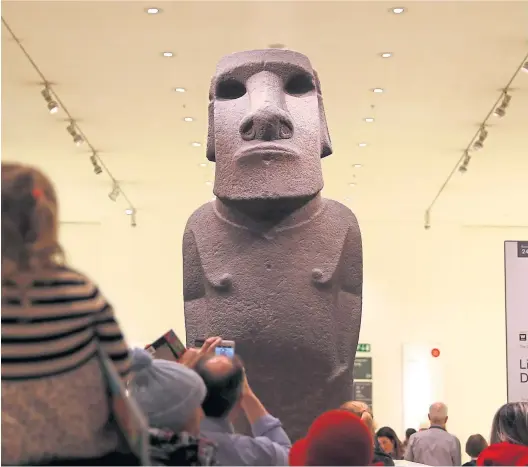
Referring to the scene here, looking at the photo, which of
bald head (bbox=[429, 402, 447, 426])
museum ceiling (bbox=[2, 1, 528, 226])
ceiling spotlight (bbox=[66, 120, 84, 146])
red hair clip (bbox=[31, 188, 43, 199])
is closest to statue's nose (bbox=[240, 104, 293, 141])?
red hair clip (bbox=[31, 188, 43, 199])

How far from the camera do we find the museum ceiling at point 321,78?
7.91 m

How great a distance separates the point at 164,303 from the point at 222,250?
947 centimetres

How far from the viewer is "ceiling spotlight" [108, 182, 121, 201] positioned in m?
12.8

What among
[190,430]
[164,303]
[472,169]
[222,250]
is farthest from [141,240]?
[190,430]

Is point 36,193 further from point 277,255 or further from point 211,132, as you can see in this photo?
point 211,132

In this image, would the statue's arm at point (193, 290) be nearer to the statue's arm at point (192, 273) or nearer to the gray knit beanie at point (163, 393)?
the statue's arm at point (192, 273)

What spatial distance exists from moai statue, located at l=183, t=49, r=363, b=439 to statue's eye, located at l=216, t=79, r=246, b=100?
0.02 m

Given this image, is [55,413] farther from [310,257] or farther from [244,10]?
[244,10]

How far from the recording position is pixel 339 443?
114 inches

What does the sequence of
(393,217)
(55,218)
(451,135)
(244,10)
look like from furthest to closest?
1. (393,217)
2. (451,135)
3. (244,10)
4. (55,218)

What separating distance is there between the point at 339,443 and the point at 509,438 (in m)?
1.43

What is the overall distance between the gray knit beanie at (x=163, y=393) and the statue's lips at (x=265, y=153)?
7.23ft

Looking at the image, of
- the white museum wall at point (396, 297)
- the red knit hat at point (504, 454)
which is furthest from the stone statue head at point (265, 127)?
the white museum wall at point (396, 297)

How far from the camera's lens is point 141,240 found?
1459 centimetres
